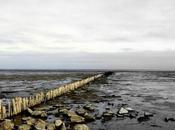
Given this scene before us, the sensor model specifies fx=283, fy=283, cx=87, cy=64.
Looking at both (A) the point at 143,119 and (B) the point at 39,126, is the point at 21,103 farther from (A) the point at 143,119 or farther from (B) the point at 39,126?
(A) the point at 143,119

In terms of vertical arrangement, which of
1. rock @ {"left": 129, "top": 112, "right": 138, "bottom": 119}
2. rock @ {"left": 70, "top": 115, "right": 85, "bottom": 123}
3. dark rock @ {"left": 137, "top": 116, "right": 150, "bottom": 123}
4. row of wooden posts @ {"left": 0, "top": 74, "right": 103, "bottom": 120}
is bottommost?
dark rock @ {"left": 137, "top": 116, "right": 150, "bottom": 123}

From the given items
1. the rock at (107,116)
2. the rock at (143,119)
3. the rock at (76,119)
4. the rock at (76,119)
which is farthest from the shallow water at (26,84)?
the rock at (143,119)

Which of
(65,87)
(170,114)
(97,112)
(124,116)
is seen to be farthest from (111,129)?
(65,87)

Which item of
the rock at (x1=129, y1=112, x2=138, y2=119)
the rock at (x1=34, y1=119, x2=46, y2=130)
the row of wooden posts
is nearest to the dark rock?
the rock at (x1=129, y1=112, x2=138, y2=119)

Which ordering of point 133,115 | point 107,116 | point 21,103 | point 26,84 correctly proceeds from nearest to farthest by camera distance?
1. point 107,116
2. point 133,115
3. point 21,103
4. point 26,84

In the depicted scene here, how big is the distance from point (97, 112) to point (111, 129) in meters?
5.14

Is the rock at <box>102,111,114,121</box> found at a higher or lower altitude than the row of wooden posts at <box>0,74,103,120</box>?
lower

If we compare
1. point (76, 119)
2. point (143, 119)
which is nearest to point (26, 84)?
point (76, 119)

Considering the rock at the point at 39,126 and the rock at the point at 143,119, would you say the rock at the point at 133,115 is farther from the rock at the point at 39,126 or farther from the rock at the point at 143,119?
the rock at the point at 39,126

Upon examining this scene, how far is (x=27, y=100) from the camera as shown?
2198 cm

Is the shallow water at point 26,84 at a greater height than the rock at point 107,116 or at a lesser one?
greater

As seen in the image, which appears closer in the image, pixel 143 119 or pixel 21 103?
pixel 143 119

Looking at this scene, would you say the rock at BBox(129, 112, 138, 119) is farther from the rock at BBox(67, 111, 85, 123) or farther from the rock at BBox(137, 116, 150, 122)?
the rock at BBox(67, 111, 85, 123)

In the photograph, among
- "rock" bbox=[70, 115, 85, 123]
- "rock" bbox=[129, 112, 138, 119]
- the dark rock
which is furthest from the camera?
"rock" bbox=[129, 112, 138, 119]
